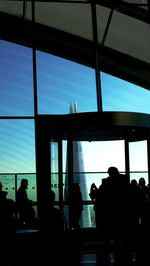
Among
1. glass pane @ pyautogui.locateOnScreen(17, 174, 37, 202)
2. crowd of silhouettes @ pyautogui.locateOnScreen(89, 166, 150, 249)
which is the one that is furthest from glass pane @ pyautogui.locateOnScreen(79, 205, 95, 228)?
crowd of silhouettes @ pyautogui.locateOnScreen(89, 166, 150, 249)

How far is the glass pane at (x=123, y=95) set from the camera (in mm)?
11695

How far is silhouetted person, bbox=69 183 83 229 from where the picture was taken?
8945 millimetres

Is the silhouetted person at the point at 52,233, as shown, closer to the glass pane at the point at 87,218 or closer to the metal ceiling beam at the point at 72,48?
the glass pane at the point at 87,218

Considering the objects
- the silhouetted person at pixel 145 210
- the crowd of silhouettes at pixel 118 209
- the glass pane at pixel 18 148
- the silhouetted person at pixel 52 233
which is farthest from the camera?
the glass pane at pixel 18 148

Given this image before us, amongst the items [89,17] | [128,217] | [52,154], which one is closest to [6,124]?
[52,154]

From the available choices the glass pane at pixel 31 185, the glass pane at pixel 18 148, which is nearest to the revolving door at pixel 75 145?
the glass pane at pixel 31 185

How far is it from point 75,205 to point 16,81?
155 inches

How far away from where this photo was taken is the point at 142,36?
12.4 m

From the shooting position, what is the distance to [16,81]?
1171 cm

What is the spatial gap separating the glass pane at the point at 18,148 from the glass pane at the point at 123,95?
191 cm

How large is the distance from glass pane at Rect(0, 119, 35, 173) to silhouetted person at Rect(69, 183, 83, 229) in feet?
7.29

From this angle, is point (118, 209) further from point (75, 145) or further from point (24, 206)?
point (24, 206)

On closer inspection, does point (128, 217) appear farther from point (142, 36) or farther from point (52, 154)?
point (142, 36)

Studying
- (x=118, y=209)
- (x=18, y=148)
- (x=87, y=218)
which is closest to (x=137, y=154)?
(x=87, y=218)
